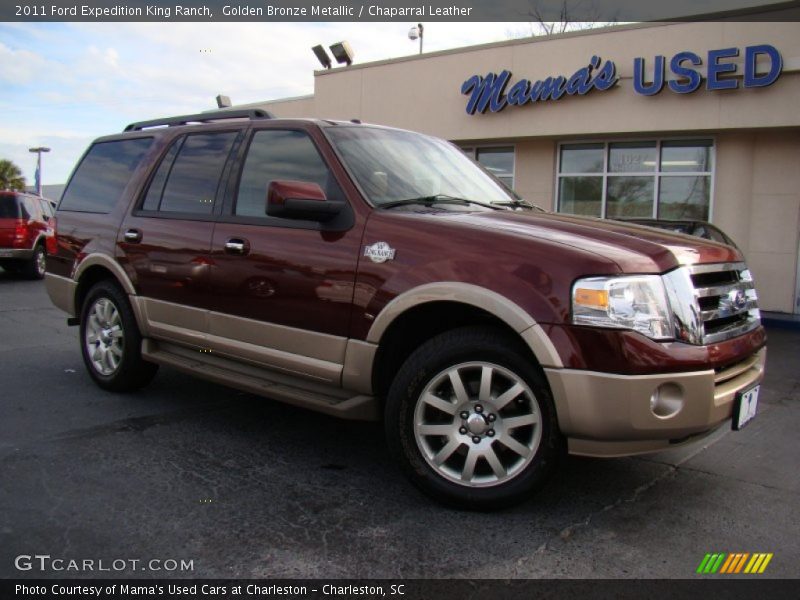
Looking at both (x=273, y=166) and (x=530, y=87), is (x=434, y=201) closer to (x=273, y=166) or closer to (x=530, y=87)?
(x=273, y=166)

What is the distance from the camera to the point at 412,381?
3.39m

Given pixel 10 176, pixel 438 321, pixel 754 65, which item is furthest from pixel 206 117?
pixel 10 176

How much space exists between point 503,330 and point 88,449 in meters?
2.55

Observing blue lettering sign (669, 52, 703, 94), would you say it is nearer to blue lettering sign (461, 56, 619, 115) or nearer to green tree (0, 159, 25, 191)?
blue lettering sign (461, 56, 619, 115)

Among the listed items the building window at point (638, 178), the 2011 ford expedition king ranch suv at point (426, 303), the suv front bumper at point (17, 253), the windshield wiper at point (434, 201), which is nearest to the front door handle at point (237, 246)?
the 2011 ford expedition king ranch suv at point (426, 303)

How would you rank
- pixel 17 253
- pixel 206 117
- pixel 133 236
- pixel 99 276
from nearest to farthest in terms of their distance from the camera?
pixel 133 236 < pixel 206 117 < pixel 99 276 < pixel 17 253

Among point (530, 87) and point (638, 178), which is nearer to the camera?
point (638, 178)

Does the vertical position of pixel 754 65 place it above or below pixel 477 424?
above

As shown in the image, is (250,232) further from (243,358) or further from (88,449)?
(88,449)

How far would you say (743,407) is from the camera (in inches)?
130

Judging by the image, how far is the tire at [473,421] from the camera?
10.4ft

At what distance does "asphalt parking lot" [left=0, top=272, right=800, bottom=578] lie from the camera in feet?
9.51

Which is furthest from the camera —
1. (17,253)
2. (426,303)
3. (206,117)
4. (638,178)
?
(17,253)

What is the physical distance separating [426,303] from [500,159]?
39.0ft
